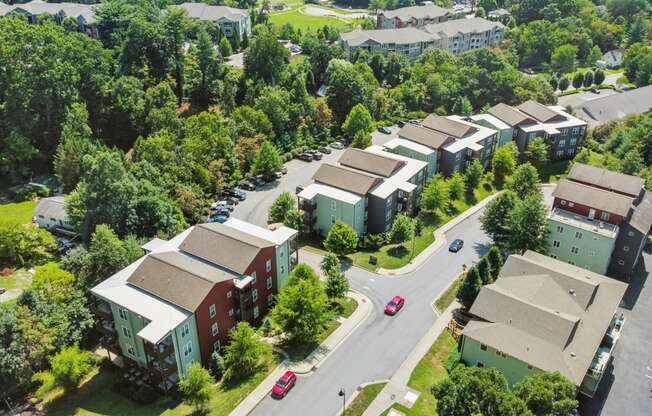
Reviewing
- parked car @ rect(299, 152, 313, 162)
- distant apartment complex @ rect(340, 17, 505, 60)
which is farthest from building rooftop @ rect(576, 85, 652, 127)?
parked car @ rect(299, 152, 313, 162)

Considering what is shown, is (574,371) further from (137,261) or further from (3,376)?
(3,376)

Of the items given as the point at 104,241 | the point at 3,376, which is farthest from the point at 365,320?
the point at 3,376

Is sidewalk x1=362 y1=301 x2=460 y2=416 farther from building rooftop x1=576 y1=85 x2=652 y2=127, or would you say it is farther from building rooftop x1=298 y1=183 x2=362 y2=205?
building rooftop x1=576 y1=85 x2=652 y2=127

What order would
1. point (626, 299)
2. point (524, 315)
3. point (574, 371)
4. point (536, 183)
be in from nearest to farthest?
point (574, 371) → point (524, 315) → point (626, 299) → point (536, 183)

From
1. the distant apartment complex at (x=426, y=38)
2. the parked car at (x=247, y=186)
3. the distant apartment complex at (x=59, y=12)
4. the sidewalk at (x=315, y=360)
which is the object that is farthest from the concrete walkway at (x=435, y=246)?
the distant apartment complex at (x=59, y=12)

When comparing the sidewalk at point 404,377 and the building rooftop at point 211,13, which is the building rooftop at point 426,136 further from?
the building rooftop at point 211,13

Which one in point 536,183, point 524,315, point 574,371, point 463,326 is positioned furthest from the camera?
point 536,183

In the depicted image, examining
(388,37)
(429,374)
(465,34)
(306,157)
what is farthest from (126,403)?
(465,34)
